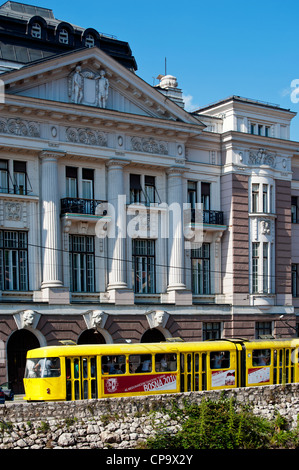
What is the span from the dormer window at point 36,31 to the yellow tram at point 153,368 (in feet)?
67.6

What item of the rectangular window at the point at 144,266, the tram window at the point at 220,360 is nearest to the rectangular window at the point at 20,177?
the rectangular window at the point at 144,266

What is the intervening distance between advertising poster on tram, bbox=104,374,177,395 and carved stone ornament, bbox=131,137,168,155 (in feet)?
52.2

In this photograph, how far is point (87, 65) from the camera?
162ft

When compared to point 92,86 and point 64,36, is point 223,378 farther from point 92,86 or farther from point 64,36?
point 64,36

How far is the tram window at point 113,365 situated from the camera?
39.2 metres

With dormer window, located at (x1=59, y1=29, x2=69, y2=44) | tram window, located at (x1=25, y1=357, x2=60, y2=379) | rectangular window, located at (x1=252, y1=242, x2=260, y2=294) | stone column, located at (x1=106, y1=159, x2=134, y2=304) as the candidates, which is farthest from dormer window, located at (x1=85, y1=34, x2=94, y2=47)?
tram window, located at (x1=25, y1=357, x2=60, y2=379)

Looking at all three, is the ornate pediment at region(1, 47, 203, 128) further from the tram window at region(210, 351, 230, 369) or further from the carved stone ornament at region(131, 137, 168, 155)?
the tram window at region(210, 351, 230, 369)

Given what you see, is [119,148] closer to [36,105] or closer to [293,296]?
[36,105]

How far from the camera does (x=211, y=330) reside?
53.9 meters

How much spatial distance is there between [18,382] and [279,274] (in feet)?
65.0

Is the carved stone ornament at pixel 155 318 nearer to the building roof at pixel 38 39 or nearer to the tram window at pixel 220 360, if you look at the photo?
the tram window at pixel 220 360

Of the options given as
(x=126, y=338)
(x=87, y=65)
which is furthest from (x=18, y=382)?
(x=87, y=65)

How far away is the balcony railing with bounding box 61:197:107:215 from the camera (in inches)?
1903
